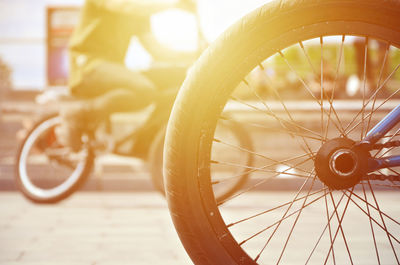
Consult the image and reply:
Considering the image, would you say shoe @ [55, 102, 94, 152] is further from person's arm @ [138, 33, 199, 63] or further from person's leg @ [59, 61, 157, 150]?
person's arm @ [138, 33, 199, 63]

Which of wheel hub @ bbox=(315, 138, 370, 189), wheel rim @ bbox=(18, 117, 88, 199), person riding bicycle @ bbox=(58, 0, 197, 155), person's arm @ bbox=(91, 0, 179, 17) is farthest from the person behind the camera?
wheel rim @ bbox=(18, 117, 88, 199)

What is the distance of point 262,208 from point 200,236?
2510 mm

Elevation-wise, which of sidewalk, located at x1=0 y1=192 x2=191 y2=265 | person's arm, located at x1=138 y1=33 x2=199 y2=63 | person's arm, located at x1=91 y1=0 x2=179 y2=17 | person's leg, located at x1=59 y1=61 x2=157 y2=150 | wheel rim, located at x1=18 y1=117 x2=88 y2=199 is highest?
person's arm, located at x1=91 y1=0 x2=179 y2=17

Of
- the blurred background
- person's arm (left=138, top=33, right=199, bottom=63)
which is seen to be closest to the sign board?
the blurred background

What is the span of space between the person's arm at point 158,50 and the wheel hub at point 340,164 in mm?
2493

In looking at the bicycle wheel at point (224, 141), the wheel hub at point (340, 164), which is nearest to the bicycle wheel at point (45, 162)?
the bicycle wheel at point (224, 141)

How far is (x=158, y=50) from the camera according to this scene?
4.07 metres

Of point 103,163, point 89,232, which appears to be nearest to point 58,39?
point 103,163

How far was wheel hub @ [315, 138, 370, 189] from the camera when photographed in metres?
1.72

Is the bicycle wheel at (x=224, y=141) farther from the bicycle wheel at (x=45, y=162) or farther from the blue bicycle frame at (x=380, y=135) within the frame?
the blue bicycle frame at (x=380, y=135)

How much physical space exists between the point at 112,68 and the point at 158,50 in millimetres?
357

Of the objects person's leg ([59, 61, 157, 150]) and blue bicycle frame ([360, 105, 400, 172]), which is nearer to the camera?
blue bicycle frame ([360, 105, 400, 172])

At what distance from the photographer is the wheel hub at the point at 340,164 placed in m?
1.72

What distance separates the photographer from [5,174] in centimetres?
521
